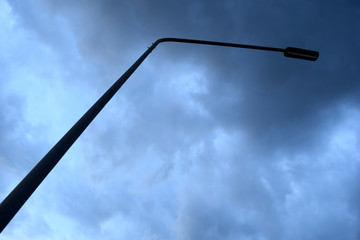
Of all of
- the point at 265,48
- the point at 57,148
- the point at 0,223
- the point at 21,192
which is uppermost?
the point at 265,48

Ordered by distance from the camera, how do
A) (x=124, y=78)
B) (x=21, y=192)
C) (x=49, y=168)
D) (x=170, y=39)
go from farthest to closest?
1. (x=170, y=39)
2. (x=124, y=78)
3. (x=49, y=168)
4. (x=21, y=192)

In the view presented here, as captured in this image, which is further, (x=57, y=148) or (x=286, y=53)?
(x=286, y=53)

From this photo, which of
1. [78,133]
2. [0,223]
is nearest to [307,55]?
[78,133]

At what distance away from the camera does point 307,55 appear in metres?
7.20

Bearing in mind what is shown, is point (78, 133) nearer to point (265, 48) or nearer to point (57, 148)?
point (57, 148)

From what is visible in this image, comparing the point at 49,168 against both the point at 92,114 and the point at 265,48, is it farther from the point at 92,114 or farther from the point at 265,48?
the point at 265,48

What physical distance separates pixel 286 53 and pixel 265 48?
24.8 inches

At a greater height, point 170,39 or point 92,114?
point 170,39

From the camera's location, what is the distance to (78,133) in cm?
349

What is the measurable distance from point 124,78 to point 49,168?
2.33 m

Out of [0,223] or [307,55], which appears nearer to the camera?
[0,223]

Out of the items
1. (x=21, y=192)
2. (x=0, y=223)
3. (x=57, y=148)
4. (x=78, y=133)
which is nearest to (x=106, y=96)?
(x=78, y=133)

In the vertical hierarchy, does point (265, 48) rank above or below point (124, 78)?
above

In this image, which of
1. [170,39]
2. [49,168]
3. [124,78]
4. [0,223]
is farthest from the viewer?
[170,39]
